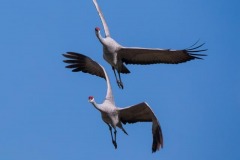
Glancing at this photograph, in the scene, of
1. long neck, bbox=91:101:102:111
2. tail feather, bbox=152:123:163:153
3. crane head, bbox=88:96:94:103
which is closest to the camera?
tail feather, bbox=152:123:163:153

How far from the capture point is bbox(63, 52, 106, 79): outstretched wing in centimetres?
2667

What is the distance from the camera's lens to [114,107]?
24.3 meters

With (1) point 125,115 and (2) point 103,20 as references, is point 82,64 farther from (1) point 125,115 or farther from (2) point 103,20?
(1) point 125,115

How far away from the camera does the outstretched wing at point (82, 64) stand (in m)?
26.7

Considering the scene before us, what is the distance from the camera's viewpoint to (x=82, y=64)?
26797 millimetres

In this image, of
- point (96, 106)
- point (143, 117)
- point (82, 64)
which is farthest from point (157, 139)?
point (82, 64)

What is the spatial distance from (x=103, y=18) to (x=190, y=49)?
3159 millimetres

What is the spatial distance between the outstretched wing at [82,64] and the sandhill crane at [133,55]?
1076mm

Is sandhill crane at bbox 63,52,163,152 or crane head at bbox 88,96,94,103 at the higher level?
crane head at bbox 88,96,94,103

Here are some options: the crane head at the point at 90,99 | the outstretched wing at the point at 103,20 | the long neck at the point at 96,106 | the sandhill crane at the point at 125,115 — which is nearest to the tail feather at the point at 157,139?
the sandhill crane at the point at 125,115

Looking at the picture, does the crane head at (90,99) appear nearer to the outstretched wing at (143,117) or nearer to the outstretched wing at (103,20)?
the outstretched wing at (143,117)

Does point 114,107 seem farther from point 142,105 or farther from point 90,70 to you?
point 90,70

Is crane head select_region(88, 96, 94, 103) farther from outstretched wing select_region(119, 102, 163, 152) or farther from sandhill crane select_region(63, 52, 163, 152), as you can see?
outstretched wing select_region(119, 102, 163, 152)

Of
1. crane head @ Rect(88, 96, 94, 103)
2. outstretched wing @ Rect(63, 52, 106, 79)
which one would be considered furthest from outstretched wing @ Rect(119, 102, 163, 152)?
outstretched wing @ Rect(63, 52, 106, 79)
